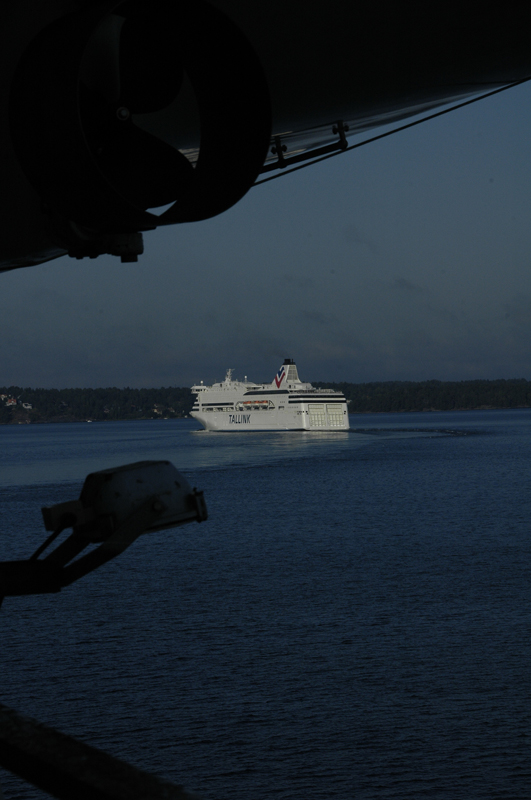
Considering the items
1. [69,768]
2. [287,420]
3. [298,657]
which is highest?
[69,768]

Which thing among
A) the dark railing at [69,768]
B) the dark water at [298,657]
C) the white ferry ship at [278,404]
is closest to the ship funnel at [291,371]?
the white ferry ship at [278,404]

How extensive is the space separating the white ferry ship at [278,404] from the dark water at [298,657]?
4867 cm

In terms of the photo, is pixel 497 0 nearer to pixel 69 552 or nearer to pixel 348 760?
pixel 69 552

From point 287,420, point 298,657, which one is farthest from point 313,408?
point 298,657

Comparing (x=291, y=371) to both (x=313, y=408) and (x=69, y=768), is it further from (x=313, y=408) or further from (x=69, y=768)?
(x=69, y=768)

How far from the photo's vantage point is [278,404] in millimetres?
82938

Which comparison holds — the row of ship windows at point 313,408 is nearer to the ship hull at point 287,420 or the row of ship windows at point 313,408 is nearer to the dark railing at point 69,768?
the ship hull at point 287,420

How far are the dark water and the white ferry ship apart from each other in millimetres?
48671

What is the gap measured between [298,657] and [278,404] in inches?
2647

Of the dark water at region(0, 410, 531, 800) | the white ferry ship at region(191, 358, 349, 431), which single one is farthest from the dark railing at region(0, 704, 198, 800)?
the white ferry ship at region(191, 358, 349, 431)

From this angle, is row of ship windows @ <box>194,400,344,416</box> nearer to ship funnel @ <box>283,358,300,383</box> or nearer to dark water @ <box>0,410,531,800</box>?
ship funnel @ <box>283,358,300,383</box>

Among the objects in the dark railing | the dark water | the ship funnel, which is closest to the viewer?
the dark railing

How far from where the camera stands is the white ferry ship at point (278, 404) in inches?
3241

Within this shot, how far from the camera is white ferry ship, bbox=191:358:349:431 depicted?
8231 centimetres
